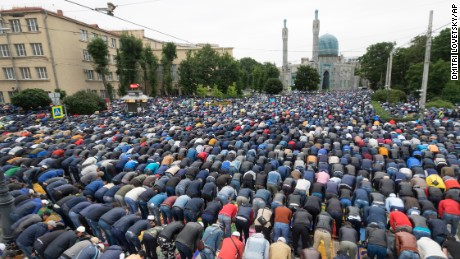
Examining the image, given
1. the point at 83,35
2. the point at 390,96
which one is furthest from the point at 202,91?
the point at 390,96

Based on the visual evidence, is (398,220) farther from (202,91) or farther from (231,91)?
(231,91)

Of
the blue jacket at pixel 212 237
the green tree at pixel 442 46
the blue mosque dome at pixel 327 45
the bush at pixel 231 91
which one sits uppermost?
the blue mosque dome at pixel 327 45

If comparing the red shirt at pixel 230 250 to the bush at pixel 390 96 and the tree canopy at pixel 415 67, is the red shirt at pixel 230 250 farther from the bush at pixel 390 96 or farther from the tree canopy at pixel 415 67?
the tree canopy at pixel 415 67

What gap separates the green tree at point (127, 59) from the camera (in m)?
41.2

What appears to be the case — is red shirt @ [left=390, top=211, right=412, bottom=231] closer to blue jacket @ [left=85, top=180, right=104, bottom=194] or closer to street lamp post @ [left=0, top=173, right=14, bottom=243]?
blue jacket @ [left=85, top=180, right=104, bottom=194]

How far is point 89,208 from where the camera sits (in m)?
6.37

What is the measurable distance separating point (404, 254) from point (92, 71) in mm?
43341

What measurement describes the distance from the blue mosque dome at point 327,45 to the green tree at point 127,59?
182ft

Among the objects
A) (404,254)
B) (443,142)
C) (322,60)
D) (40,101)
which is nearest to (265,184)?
(404,254)

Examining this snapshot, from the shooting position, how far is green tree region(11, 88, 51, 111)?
2494 centimetres

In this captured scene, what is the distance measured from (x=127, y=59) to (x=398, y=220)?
44423 millimetres

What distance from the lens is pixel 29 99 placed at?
82.1 feet

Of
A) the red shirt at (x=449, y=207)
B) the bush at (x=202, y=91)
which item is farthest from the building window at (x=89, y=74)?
the red shirt at (x=449, y=207)

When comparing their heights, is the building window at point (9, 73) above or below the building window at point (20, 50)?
below
